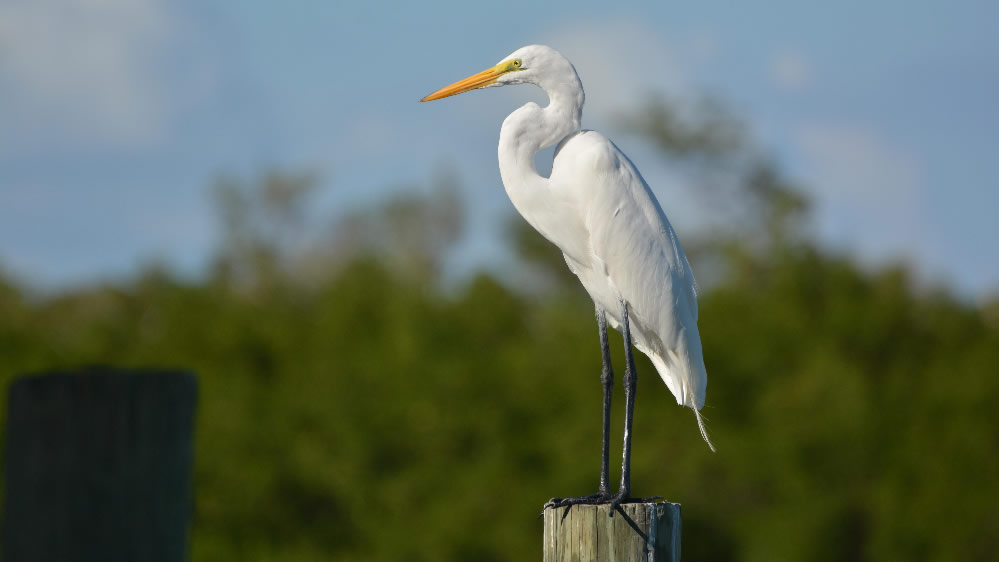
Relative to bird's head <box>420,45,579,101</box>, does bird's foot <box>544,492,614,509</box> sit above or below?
below

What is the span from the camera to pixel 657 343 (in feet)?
12.6

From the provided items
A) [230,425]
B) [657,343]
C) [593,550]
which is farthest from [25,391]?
[230,425]

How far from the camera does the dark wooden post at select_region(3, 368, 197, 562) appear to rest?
1.15 meters

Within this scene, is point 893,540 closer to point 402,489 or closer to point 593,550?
point 402,489

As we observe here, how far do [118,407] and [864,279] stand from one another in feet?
44.1

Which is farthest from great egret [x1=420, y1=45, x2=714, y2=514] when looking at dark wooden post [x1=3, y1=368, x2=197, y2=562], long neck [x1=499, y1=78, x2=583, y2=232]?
dark wooden post [x1=3, y1=368, x2=197, y2=562]

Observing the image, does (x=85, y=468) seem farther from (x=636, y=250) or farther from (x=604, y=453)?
(x=636, y=250)

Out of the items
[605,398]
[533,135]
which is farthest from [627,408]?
[533,135]

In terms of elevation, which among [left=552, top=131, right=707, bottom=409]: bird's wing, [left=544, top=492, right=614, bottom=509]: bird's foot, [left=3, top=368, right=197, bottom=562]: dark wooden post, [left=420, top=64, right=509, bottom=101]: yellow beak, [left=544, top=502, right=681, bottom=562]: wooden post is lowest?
[left=544, top=502, right=681, bottom=562]: wooden post

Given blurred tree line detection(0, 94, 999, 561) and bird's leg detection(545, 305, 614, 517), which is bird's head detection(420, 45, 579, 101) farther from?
blurred tree line detection(0, 94, 999, 561)

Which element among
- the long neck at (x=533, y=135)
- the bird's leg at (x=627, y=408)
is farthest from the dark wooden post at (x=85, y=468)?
the long neck at (x=533, y=135)

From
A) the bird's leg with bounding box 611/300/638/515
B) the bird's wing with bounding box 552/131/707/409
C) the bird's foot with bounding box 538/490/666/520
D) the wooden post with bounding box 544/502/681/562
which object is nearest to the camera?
the wooden post with bounding box 544/502/681/562

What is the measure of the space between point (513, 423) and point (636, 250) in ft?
24.8

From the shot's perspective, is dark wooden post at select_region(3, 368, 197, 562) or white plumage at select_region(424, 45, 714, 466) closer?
dark wooden post at select_region(3, 368, 197, 562)
